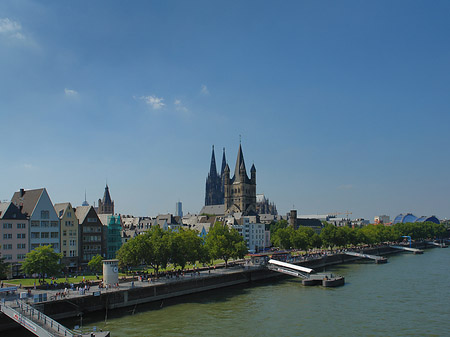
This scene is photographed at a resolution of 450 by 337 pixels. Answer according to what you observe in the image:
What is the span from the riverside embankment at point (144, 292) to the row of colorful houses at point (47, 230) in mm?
27210

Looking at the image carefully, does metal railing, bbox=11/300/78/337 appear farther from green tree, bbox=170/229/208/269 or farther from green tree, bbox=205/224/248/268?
green tree, bbox=205/224/248/268

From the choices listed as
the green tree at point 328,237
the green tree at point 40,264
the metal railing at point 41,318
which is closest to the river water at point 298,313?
the metal railing at point 41,318

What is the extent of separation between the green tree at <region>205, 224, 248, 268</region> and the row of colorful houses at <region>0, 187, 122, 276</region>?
81.8ft

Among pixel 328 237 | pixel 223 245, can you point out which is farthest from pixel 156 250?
pixel 328 237

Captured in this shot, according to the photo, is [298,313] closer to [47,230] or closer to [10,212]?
[47,230]

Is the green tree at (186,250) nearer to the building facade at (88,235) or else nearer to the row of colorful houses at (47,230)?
the building facade at (88,235)

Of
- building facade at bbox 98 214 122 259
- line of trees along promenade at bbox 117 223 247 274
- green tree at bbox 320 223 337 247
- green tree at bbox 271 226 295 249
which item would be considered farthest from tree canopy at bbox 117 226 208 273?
green tree at bbox 320 223 337 247

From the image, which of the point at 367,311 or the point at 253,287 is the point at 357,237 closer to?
the point at 253,287

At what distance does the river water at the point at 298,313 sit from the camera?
1789 inches

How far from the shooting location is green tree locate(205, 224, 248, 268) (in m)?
90.3

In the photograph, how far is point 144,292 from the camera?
198ft

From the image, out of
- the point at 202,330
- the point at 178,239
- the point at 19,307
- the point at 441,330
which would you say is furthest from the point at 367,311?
the point at 19,307

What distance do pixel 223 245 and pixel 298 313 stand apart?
127ft

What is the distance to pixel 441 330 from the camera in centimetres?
4553
